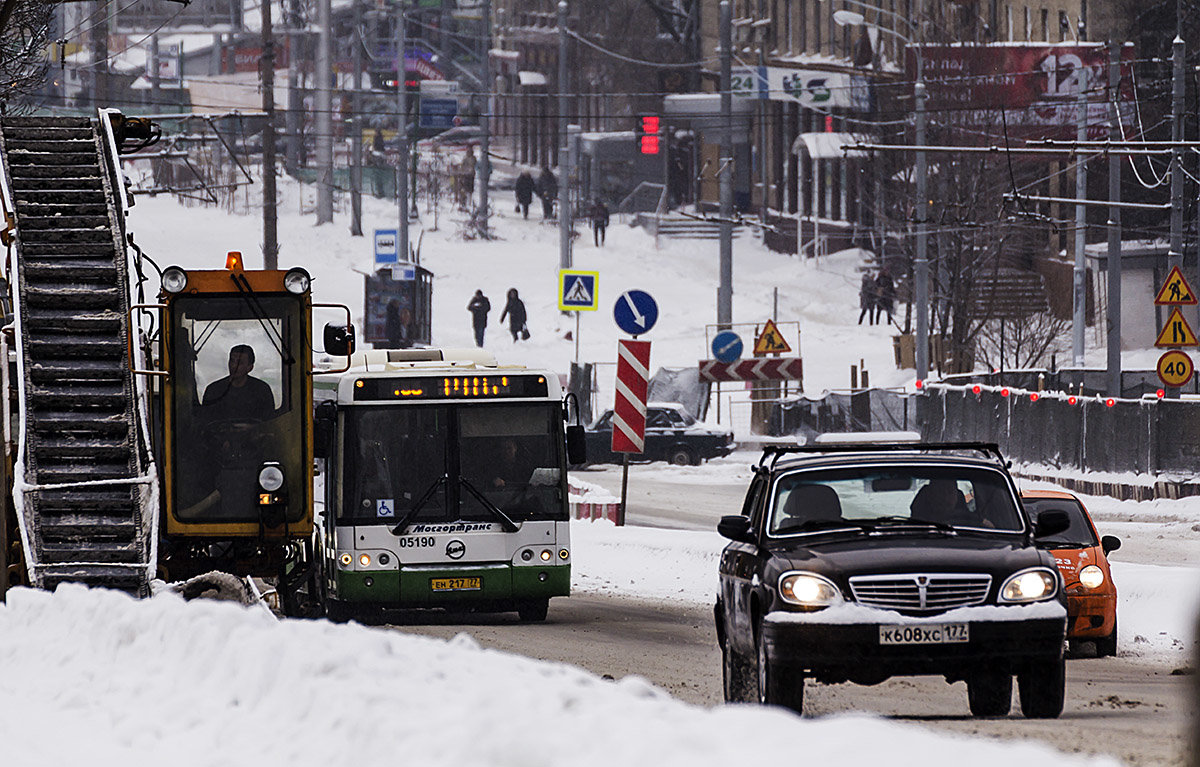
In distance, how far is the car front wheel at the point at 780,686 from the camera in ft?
33.0

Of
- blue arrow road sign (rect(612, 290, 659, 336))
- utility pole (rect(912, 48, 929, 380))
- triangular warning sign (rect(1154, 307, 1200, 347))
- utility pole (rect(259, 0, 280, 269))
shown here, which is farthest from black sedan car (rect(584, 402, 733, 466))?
blue arrow road sign (rect(612, 290, 659, 336))

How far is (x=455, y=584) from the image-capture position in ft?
55.5

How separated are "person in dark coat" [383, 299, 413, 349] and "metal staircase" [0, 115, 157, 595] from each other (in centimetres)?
3904

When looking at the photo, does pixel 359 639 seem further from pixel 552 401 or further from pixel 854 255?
pixel 854 255

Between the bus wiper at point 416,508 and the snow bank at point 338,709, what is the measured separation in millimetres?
6297

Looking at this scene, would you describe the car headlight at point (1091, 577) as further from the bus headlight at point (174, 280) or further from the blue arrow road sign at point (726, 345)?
the blue arrow road sign at point (726, 345)

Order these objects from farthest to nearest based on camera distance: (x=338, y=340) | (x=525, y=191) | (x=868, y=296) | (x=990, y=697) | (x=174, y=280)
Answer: (x=525, y=191) → (x=868, y=296) → (x=338, y=340) → (x=174, y=280) → (x=990, y=697)

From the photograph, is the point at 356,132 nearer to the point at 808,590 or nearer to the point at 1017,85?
the point at 1017,85

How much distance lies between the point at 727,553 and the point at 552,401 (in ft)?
17.4

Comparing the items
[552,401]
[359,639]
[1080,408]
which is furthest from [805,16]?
[359,639]

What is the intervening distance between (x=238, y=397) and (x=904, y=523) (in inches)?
267

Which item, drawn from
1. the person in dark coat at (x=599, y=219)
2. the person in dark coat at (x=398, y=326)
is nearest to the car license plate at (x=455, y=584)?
the person in dark coat at (x=398, y=326)

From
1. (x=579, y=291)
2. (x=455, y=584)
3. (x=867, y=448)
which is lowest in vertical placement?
(x=455, y=584)

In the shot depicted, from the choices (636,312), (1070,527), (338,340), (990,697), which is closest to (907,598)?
(990,697)
